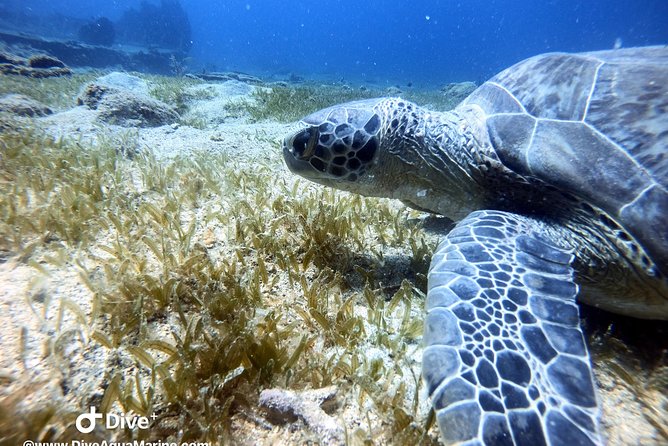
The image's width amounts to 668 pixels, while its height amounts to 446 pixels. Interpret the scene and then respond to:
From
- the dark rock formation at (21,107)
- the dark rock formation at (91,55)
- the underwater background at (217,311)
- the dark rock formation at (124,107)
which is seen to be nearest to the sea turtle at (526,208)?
the underwater background at (217,311)

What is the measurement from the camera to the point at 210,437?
1222 mm

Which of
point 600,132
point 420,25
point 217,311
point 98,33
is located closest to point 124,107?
point 217,311

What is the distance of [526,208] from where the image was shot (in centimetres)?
230

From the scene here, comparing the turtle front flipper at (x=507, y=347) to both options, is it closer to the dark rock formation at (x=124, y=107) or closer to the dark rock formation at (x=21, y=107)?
the dark rock formation at (x=124, y=107)

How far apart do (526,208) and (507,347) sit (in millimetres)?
1317

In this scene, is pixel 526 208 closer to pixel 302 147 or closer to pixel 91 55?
pixel 302 147

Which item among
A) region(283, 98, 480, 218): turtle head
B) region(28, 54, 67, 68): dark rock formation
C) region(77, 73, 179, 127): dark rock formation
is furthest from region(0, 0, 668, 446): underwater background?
region(28, 54, 67, 68): dark rock formation

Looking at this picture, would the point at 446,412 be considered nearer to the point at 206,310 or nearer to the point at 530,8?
the point at 206,310

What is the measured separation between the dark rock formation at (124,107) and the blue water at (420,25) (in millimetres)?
85548

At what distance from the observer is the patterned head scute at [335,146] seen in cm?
245

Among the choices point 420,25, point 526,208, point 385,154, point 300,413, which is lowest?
point 300,413

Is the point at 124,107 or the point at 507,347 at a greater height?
the point at 124,107

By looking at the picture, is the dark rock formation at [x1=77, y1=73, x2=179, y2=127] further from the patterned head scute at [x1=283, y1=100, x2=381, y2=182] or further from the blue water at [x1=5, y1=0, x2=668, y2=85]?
the blue water at [x1=5, y1=0, x2=668, y2=85]

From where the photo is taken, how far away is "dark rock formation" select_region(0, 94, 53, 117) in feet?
18.7
